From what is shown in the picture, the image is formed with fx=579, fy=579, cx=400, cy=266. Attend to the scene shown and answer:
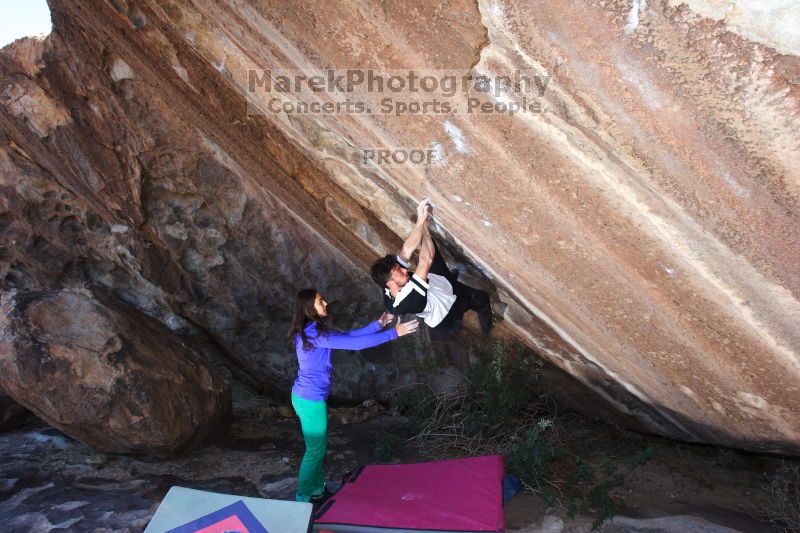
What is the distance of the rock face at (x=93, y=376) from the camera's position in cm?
352

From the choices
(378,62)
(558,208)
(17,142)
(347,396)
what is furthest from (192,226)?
(558,208)

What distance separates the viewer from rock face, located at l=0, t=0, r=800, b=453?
1834 millimetres

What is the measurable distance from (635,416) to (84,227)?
4.33 meters

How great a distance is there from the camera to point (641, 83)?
1.83m

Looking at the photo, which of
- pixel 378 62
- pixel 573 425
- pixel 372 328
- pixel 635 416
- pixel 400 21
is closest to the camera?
pixel 400 21

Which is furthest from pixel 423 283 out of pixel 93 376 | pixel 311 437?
pixel 93 376

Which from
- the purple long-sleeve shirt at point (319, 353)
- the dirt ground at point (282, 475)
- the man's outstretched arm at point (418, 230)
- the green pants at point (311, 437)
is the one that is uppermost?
the man's outstretched arm at point (418, 230)

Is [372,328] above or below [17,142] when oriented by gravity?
below

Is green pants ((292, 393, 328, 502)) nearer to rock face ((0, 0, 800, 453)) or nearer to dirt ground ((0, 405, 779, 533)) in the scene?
dirt ground ((0, 405, 779, 533))

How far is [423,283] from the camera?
2.97 meters

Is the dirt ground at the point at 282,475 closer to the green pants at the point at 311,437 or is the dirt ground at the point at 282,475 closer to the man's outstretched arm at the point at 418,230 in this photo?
the green pants at the point at 311,437

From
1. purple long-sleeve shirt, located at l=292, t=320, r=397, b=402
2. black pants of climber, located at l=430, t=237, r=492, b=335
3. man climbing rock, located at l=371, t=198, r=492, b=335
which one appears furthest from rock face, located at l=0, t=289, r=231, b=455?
black pants of climber, located at l=430, t=237, r=492, b=335

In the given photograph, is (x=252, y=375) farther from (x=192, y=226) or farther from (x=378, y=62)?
(x=378, y=62)

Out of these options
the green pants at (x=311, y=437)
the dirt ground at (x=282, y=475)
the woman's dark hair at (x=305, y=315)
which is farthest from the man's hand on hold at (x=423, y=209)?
the dirt ground at (x=282, y=475)
